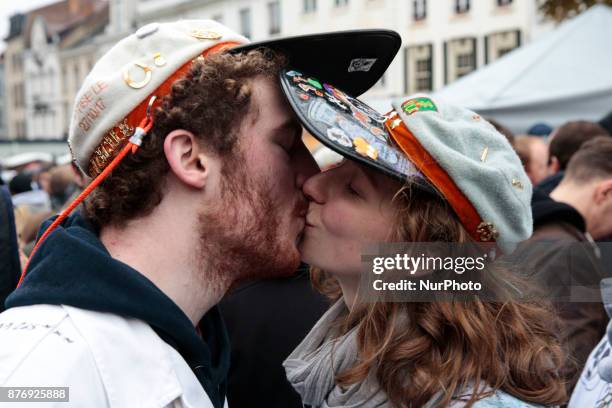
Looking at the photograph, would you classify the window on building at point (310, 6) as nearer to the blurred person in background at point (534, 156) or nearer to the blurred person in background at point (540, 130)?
the blurred person in background at point (540, 130)

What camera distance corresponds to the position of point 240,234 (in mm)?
1773

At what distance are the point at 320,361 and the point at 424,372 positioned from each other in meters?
0.32

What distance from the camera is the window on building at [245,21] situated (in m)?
37.4

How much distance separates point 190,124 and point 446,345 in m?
0.84

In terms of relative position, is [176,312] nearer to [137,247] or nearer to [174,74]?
[137,247]

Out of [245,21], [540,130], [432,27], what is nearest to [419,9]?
[432,27]

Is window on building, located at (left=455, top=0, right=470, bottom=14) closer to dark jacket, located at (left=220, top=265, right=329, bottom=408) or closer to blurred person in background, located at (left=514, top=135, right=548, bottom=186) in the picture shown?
blurred person in background, located at (left=514, top=135, right=548, bottom=186)

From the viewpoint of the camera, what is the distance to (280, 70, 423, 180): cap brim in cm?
161

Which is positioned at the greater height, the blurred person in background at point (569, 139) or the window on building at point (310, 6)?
the blurred person in background at point (569, 139)

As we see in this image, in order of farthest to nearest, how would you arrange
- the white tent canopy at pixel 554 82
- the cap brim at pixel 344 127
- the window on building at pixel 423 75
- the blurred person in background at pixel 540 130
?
the window on building at pixel 423 75, the blurred person in background at pixel 540 130, the white tent canopy at pixel 554 82, the cap brim at pixel 344 127

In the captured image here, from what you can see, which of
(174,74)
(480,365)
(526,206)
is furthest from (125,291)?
(526,206)

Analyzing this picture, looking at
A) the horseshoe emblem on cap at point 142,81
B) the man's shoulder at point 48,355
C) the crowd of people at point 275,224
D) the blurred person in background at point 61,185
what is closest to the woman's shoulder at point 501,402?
the crowd of people at point 275,224

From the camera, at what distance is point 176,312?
161cm

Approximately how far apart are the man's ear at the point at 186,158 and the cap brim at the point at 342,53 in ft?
0.89
